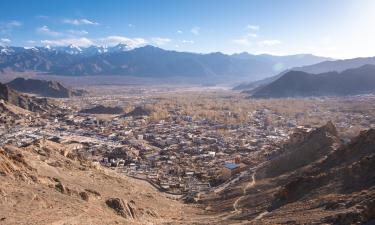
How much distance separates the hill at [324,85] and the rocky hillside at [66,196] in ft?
436

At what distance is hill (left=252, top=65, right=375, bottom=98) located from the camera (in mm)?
162875

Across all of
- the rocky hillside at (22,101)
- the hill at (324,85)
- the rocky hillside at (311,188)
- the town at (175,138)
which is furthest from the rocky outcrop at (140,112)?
the rocky hillside at (311,188)

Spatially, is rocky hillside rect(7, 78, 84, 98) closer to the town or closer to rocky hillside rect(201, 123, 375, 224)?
the town

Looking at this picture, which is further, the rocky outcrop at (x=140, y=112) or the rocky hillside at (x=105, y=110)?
the rocky hillside at (x=105, y=110)

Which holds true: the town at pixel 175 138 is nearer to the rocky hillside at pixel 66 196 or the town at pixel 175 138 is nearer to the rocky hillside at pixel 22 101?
the rocky hillside at pixel 22 101

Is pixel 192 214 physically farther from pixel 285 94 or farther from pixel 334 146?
pixel 285 94

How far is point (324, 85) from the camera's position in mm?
170000

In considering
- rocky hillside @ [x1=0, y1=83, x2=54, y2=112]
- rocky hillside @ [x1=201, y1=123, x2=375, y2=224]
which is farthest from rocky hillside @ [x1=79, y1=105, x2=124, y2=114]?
rocky hillside @ [x1=201, y1=123, x2=375, y2=224]

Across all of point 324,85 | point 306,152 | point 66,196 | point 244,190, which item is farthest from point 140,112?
point 66,196

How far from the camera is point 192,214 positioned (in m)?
35.5

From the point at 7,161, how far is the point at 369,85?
148725 mm

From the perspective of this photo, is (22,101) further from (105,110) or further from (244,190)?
(244,190)

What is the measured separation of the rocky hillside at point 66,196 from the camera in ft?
84.4

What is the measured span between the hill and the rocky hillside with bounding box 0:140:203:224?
13277 centimetres
